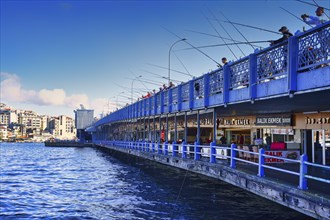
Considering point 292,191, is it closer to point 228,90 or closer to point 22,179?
point 228,90

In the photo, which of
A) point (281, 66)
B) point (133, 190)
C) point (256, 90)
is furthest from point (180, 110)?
point (281, 66)

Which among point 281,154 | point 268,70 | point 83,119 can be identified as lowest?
point 281,154

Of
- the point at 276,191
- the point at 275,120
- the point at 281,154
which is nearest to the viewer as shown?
the point at 276,191

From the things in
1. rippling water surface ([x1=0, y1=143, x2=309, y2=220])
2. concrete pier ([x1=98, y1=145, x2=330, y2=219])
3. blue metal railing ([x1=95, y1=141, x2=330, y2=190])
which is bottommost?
rippling water surface ([x1=0, y1=143, x2=309, y2=220])

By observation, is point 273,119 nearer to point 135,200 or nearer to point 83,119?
point 135,200

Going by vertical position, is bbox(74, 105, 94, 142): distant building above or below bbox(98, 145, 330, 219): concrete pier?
above

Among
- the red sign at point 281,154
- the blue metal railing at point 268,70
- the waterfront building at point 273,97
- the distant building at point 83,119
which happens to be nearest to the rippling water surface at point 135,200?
the red sign at point 281,154

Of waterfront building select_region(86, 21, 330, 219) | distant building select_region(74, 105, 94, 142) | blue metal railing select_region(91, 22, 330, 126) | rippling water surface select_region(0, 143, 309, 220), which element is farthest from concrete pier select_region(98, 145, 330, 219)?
distant building select_region(74, 105, 94, 142)

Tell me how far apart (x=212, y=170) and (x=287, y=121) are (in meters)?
7.58

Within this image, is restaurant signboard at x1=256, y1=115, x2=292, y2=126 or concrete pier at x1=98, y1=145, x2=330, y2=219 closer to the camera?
concrete pier at x1=98, y1=145, x2=330, y2=219

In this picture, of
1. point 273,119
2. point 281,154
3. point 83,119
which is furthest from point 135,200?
point 83,119

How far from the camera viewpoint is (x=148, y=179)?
29.5m

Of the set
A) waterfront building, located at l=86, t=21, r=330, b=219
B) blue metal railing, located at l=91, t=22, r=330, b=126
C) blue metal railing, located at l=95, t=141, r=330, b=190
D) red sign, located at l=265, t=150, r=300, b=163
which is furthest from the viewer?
red sign, located at l=265, t=150, r=300, b=163

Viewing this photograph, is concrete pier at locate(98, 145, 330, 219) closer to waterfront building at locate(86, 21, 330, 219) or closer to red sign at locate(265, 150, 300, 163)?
waterfront building at locate(86, 21, 330, 219)
